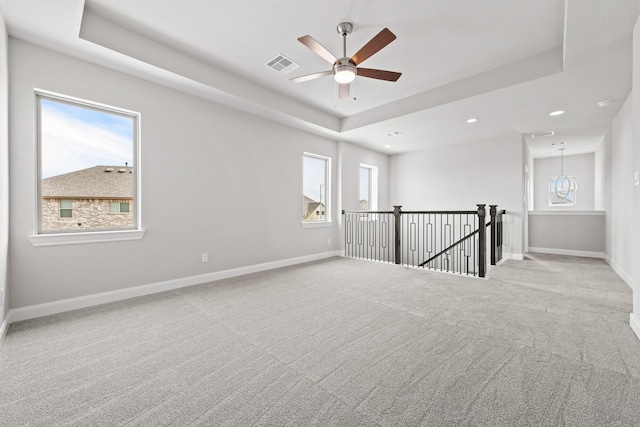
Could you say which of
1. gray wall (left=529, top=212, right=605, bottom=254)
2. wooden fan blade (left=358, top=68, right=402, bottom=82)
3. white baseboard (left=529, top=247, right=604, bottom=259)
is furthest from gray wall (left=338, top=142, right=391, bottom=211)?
white baseboard (left=529, top=247, right=604, bottom=259)

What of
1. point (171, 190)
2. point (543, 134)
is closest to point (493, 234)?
point (543, 134)

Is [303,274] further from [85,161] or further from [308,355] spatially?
[85,161]

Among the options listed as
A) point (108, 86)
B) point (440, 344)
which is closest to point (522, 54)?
point (440, 344)

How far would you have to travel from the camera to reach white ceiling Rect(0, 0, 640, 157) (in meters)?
2.61

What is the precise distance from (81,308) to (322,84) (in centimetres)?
420

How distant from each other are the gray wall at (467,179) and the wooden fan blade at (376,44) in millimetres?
4821

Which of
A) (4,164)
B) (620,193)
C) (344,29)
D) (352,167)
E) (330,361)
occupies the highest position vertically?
(344,29)

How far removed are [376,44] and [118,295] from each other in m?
3.93

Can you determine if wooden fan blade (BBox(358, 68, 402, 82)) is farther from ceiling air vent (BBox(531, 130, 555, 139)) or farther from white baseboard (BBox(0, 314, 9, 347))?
ceiling air vent (BBox(531, 130, 555, 139))

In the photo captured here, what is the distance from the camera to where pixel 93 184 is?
3213 mm

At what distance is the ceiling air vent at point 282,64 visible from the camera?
351cm

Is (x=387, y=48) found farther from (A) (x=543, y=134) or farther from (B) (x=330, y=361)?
(A) (x=543, y=134)

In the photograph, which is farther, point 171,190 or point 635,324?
point 171,190

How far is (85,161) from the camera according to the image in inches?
124
